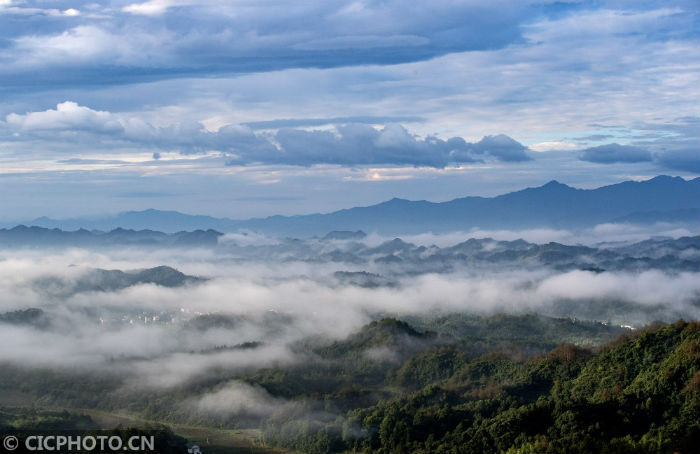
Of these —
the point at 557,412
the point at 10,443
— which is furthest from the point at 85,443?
the point at 557,412

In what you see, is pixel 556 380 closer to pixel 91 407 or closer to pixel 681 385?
pixel 681 385

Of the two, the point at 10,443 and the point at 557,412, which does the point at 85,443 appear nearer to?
the point at 10,443

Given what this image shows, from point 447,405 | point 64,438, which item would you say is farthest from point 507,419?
point 64,438

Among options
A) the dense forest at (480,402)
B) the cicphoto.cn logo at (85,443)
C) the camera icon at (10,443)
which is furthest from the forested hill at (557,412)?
the camera icon at (10,443)

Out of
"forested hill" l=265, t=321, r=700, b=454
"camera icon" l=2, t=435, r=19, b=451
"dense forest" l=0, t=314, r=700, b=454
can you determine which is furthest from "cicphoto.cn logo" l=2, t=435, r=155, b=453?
"forested hill" l=265, t=321, r=700, b=454

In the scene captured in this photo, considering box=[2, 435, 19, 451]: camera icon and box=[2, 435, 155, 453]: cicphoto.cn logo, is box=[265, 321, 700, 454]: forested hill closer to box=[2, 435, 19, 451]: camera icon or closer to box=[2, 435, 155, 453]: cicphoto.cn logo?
box=[2, 435, 155, 453]: cicphoto.cn logo

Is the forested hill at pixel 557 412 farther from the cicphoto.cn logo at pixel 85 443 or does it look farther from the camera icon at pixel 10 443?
the camera icon at pixel 10 443
